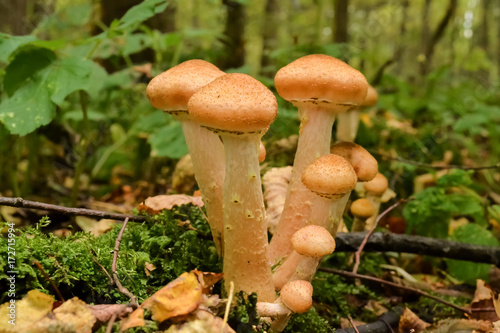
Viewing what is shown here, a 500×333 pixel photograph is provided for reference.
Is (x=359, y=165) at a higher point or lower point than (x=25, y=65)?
lower

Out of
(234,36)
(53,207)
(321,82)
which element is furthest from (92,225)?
(234,36)

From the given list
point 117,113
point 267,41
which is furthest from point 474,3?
point 117,113

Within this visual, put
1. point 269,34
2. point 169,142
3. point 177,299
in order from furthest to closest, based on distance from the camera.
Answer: point 269,34 < point 169,142 < point 177,299

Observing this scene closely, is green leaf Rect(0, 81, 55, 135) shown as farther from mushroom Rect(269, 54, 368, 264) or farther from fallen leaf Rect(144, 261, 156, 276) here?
mushroom Rect(269, 54, 368, 264)

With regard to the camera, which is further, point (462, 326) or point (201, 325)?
point (462, 326)

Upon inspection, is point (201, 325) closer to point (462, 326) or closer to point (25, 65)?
point (462, 326)

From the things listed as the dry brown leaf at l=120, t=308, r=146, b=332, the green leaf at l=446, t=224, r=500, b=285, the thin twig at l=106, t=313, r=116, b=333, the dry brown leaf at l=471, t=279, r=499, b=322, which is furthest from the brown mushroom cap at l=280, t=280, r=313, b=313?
the green leaf at l=446, t=224, r=500, b=285
